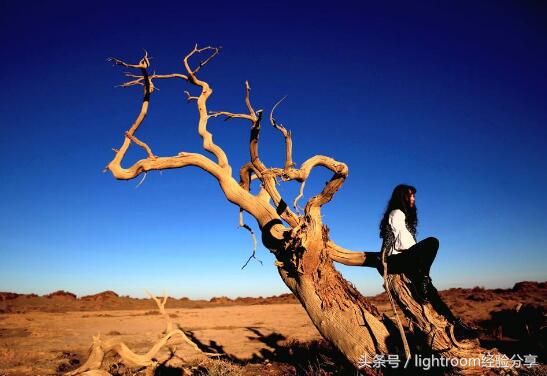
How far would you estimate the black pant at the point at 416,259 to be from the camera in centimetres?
418

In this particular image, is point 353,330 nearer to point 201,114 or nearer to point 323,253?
point 323,253

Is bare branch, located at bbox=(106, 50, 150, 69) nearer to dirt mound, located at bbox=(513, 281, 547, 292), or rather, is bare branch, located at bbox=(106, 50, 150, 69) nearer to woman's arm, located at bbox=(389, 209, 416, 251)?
woman's arm, located at bbox=(389, 209, 416, 251)

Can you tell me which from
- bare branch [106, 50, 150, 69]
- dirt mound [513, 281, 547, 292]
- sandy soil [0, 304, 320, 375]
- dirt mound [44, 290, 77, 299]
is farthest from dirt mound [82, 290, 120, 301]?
dirt mound [513, 281, 547, 292]

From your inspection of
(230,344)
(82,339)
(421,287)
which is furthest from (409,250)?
(82,339)

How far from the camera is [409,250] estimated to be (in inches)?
174

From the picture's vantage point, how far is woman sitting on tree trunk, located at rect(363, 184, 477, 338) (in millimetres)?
4250

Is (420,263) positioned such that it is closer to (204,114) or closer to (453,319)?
(453,319)

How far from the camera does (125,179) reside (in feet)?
19.6

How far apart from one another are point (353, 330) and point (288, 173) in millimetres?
2351

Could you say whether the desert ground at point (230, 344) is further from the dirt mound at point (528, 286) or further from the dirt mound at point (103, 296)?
the dirt mound at point (103, 296)

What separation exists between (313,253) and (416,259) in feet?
4.41

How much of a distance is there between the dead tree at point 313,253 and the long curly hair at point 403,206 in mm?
717

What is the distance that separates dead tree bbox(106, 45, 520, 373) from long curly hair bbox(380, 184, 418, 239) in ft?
2.35

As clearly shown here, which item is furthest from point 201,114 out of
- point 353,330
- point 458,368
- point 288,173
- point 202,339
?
point 202,339
